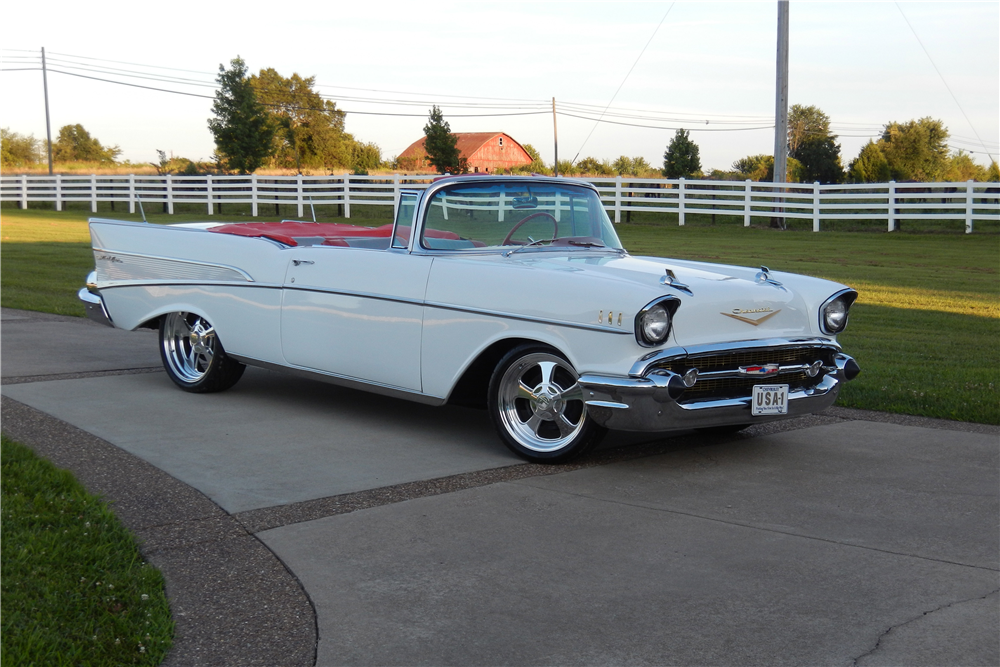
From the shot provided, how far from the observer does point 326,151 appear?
219 ft

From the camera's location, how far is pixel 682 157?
42.1 m

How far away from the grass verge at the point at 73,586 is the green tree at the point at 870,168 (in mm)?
43264

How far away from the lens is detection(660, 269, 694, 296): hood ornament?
193 inches

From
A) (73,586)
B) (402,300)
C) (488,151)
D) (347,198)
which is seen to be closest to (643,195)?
(347,198)

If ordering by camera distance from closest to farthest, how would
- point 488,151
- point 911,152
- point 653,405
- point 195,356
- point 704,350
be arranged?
point 653,405 → point 704,350 → point 195,356 → point 911,152 → point 488,151

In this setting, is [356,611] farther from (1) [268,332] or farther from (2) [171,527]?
(1) [268,332]

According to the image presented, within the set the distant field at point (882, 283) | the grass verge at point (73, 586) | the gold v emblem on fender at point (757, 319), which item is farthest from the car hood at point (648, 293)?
the grass verge at point (73, 586)

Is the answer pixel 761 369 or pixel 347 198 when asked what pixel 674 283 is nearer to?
pixel 761 369

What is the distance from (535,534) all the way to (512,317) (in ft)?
4.70

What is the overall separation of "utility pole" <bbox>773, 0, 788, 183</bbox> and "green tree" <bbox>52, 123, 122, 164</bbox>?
228 ft

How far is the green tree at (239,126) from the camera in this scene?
39344 millimetres

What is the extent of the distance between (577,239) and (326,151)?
206 ft

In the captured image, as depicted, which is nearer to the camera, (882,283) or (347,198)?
(882,283)

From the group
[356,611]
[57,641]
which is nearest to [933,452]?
[356,611]
